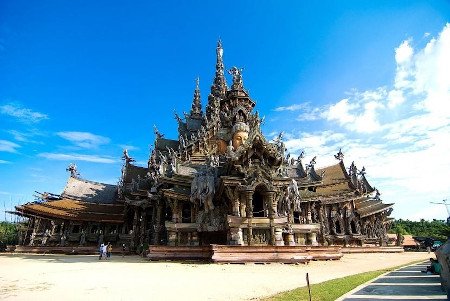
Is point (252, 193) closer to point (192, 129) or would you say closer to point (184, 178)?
point (184, 178)

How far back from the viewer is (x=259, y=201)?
2072cm

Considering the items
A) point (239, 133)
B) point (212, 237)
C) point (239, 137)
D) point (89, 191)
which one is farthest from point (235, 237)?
point (89, 191)

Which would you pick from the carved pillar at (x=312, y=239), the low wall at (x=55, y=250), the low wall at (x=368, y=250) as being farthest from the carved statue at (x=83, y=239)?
the low wall at (x=368, y=250)

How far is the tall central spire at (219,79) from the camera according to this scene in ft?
151

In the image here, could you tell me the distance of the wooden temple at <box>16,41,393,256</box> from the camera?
19094 millimetres

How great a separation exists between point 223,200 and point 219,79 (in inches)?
1265

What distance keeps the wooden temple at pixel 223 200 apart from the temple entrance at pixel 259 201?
0.08 meters

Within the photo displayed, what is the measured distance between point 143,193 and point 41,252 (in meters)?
11.1

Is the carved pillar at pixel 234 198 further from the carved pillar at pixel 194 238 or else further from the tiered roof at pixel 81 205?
the tiered roof at pixel 81 205

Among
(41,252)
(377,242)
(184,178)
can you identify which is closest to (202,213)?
(184,178)

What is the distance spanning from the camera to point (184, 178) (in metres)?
23.2

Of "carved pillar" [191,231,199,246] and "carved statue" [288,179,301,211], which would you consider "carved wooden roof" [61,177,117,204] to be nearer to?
"carved pillar" [191,231,199,246]

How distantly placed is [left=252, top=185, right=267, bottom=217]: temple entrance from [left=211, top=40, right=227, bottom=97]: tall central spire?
25.7 metres

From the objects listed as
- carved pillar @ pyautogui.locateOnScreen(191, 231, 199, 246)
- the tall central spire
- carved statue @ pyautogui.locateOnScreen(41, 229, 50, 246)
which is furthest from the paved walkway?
the tall central spire
